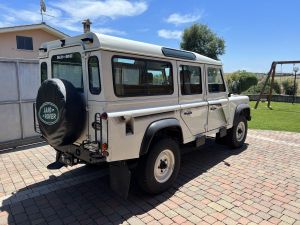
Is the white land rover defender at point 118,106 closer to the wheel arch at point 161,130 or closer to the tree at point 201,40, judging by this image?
the wheel arch at point 161,130

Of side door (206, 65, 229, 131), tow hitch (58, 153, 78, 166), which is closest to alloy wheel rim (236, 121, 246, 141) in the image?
side door (206, 65, 229, 131)

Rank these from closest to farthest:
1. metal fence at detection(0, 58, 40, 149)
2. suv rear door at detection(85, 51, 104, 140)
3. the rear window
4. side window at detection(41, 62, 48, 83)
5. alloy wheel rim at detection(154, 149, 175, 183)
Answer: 1. suv rear door at detection(85, 51, 104, 140)
2. the rear window
3. alloy wheel rim at detection(154, 149, 175, 183)
4. side window at detection(41, 62, 48, 83)
5. metal fence at detection(0, 58, 40, 149)

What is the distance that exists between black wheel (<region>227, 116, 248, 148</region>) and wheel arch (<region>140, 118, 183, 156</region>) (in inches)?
98.1

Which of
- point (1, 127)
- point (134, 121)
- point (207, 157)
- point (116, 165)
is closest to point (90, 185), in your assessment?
point (116, 165)

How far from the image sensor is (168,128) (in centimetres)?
416

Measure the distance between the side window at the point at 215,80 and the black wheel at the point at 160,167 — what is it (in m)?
1.86

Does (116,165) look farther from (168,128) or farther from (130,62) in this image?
(130,62)

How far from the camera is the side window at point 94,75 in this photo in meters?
3.32

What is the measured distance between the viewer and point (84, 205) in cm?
378

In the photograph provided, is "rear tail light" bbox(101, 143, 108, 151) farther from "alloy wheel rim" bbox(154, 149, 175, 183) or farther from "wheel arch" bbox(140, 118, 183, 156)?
"alloy wheel rim" bbox(154, 149, 175, 183)

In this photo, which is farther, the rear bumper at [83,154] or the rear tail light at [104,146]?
the rear bumper at [83,154]

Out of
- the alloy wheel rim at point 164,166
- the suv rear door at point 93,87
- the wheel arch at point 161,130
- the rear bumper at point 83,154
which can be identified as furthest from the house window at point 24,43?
the alloy wheel rim at point 164,166

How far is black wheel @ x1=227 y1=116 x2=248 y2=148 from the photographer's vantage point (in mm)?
6449

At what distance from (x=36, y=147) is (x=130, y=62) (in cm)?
465
